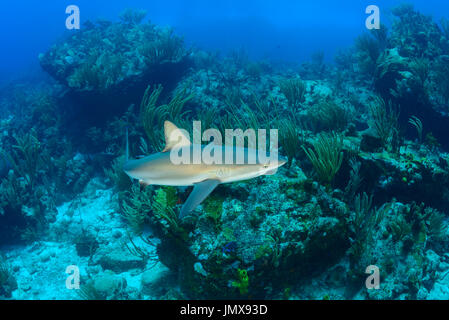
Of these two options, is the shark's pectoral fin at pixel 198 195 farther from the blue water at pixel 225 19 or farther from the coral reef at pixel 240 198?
the blue water at pixel 225 19

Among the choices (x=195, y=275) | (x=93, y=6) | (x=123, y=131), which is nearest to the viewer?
(x=195, y=275)

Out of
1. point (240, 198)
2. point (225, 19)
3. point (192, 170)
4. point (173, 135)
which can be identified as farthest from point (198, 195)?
point (225, 19)

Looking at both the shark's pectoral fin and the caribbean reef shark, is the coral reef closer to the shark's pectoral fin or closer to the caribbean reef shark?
the caribbean reef shark

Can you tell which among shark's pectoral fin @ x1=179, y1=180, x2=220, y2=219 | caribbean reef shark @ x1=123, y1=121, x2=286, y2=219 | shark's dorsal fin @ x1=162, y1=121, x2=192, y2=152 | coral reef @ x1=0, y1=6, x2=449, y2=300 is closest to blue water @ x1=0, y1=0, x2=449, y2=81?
coral reef @ x1=0, y1=6, x2=449, y2=300

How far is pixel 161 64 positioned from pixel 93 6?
159 m

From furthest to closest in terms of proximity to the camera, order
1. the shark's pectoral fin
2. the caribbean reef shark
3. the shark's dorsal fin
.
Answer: the shark's dorsal fin, the caribbean reef shark, the shark's pectoral fin

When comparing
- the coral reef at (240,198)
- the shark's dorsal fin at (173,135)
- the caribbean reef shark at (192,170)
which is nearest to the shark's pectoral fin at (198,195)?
the caribbean reef shark at (192,170)

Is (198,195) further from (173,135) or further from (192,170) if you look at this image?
(173,135)

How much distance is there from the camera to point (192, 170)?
304cm

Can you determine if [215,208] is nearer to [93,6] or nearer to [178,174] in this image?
[178,174]

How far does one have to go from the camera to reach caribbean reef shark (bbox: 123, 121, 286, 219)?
9.44ft

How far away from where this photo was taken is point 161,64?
37.1 feet

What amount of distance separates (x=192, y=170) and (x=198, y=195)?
1.22 ft
